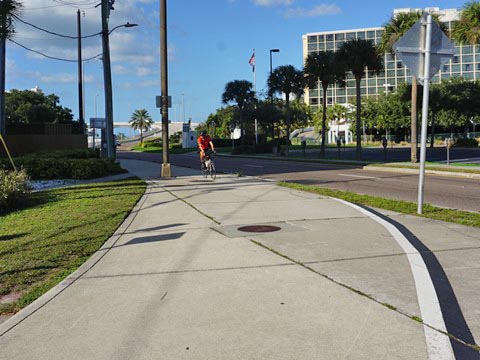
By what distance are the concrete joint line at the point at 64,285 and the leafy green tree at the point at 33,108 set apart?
6838cm

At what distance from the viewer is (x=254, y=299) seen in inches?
187

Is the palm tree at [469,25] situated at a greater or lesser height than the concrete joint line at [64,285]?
greater

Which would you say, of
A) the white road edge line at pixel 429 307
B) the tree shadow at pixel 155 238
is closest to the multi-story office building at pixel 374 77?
the tree shadow at pixel 155 238

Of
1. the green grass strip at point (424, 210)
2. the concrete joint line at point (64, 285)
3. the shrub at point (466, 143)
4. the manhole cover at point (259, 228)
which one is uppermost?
the shrub at point (466, 143)

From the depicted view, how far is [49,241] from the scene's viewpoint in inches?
301

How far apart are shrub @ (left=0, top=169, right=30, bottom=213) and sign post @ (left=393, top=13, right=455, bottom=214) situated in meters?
9.12

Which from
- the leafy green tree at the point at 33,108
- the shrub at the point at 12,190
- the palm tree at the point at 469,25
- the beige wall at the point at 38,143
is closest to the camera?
the shrub at the point at 12,190

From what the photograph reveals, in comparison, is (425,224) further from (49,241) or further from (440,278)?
(49,241)

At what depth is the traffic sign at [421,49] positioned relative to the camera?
909 cm

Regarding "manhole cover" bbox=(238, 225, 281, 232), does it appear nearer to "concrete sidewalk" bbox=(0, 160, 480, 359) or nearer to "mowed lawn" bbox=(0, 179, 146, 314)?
"concrete sidewalk" bbox=(0, 160, 480, 359)

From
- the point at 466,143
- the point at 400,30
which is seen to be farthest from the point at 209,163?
the point at 466,143

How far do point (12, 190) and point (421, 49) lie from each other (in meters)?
9.63

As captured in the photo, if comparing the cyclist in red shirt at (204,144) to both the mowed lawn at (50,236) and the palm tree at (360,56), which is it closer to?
the mowed lawn at (50,236)

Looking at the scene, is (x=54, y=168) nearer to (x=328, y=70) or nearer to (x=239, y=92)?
(x=328, y=70)
